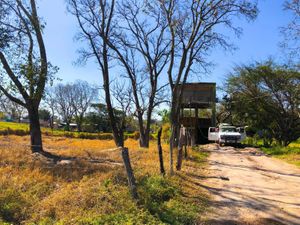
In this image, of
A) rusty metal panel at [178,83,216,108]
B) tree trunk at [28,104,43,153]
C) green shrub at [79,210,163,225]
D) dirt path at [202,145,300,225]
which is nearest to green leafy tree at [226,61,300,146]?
rusty metal panel at [178,83,216,108]

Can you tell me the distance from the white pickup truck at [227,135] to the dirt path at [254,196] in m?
17.5

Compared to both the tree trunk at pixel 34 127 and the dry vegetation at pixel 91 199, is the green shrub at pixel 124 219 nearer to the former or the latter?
the dry vegetation at pixel 91 199

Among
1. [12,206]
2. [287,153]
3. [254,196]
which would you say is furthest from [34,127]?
[287,153]

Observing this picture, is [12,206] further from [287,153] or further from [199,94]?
[199,94]

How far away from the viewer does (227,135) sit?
32.1m

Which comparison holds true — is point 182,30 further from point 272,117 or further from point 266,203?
point 272,117

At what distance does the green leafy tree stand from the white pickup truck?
2533mm

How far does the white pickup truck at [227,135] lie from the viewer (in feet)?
105

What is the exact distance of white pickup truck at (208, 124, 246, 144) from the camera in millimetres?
32056

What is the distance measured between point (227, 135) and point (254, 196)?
75.8ft

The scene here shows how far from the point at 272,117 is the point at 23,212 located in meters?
29.8

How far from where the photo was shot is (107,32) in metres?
20.6

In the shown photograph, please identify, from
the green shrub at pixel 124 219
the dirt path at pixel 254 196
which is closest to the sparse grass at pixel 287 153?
the dirt path at pixel 254 196

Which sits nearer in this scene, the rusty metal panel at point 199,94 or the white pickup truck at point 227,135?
the white pickup truck at point 227,135
